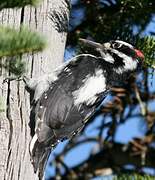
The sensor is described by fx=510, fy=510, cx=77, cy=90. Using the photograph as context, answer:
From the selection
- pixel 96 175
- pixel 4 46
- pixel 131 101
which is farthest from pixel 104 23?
pixel 4 46

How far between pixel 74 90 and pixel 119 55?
45cm

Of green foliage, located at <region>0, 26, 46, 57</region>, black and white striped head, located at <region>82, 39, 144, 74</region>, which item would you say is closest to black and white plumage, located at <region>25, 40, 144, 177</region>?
black and white striped head, located at <region>82, 39, 144, 74</region>

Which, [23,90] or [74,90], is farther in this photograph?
[74,90]

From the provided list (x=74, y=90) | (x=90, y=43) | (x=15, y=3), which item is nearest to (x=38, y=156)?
(x=74, y=90)

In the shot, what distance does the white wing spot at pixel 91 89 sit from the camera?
85.7 inches

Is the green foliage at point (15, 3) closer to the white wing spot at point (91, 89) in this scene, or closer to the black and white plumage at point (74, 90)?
the black and white plumage at point (74, 90)

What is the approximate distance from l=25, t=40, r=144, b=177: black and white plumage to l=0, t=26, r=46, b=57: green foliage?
1.04m

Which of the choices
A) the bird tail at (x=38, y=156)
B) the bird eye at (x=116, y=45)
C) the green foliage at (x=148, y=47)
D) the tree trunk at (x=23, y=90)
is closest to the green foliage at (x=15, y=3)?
the tree trunk at (x=23, y=90)

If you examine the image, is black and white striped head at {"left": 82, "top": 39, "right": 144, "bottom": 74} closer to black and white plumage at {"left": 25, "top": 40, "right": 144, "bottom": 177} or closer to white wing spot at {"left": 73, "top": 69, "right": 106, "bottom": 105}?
black and white plumage at {"left": 25, "top": 40, "right": 144, "bottom": 177}

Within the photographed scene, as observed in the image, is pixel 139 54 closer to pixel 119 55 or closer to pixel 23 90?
pixel 119 55

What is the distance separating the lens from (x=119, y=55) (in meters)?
2.54

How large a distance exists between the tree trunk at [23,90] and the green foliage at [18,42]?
83cm

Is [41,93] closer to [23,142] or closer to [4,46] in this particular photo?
[23,142]

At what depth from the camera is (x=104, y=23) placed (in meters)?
2.22
